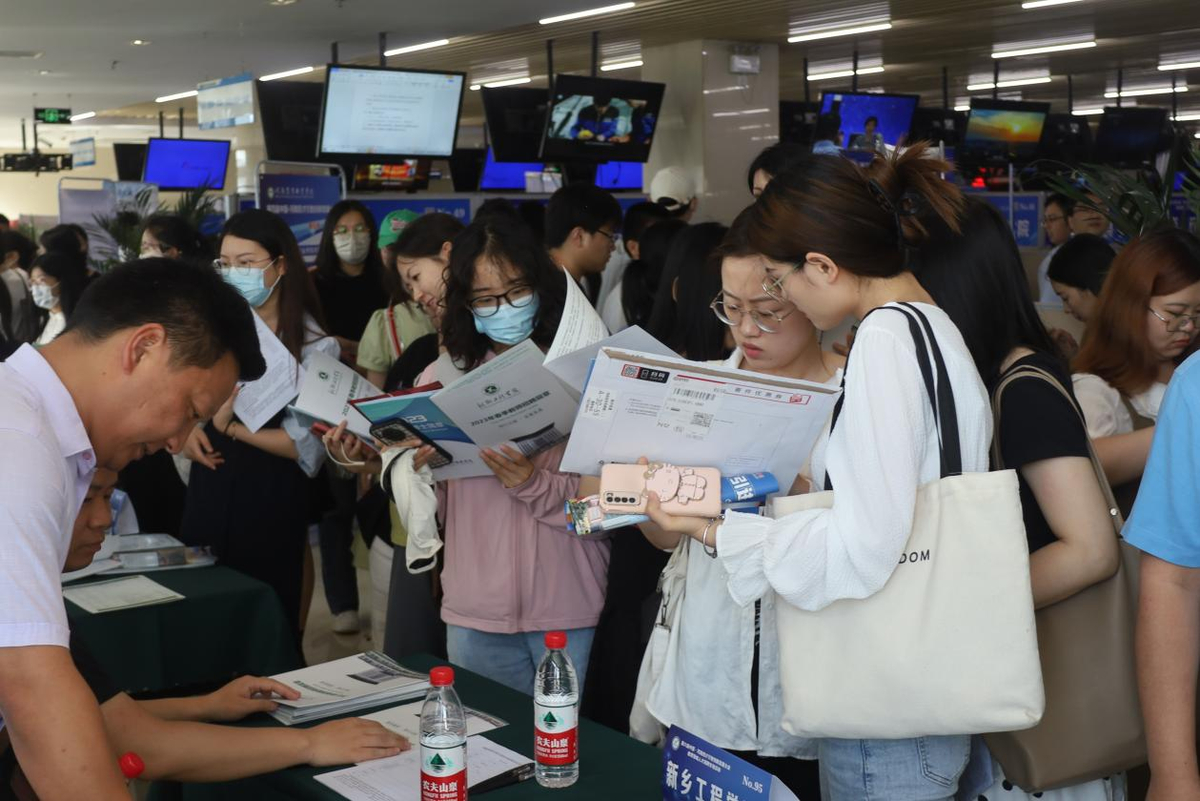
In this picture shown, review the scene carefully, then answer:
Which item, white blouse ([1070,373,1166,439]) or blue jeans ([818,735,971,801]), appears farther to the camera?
white blouse ([1070,373,1166,439])

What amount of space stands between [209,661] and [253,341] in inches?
64.0

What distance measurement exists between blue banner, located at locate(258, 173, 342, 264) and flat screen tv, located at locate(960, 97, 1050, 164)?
271 inches

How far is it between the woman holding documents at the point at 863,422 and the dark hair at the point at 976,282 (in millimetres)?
49

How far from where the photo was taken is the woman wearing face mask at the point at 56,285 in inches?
251

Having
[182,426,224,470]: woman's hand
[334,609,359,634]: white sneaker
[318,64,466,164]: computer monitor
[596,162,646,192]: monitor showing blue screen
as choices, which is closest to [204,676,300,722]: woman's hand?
[182,426,224,470]: woman's hand

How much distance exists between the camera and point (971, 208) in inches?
72.9

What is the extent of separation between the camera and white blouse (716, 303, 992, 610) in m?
1.56

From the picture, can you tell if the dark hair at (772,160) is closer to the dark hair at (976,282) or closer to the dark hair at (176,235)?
the dark hair at (976,282)

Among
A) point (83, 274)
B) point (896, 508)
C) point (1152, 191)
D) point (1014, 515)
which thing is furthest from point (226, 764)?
point (83, 274)

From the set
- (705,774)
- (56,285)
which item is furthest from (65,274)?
(705,774)

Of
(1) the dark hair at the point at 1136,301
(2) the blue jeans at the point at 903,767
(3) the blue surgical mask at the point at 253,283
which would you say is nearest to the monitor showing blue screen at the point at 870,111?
(3) the blue surgical mask at the point at 253,283

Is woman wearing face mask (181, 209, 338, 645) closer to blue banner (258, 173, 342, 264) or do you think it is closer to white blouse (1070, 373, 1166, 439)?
white blouse (1070, 373, 1166, 439)

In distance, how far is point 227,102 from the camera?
10016 mm

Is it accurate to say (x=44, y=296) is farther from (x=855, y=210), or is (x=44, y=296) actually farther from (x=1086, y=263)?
(x=855, y=210)
